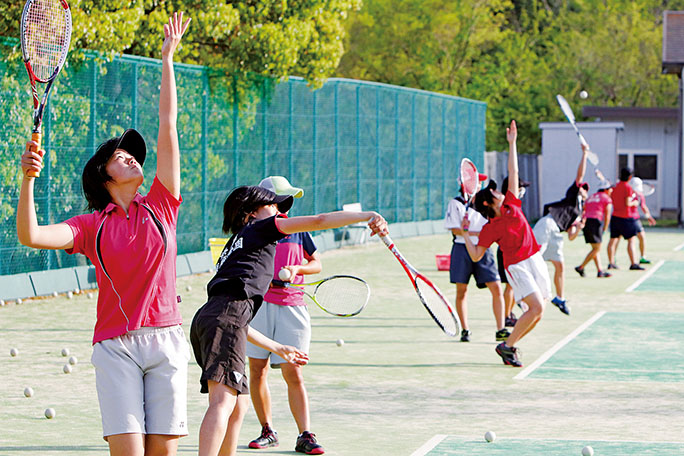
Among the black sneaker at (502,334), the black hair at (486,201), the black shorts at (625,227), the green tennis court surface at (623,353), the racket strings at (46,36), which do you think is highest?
the racket strings at (46,36)

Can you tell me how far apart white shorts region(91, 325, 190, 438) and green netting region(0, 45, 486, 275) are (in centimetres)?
1106

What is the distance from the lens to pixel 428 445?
7.71 metres

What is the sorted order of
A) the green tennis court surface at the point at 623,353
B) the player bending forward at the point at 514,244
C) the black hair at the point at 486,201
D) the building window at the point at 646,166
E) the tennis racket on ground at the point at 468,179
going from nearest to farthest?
the green tennis court surface at the point at 623,353 < the player bending forward at the point at 514,244 < the black hair at the point at 486,201 < the tennis racket on ground at the point at 468,179 < the building window at the point at 646,166

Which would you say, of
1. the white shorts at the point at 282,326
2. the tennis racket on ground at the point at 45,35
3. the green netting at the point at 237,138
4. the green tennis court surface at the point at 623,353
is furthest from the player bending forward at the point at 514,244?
the green netting at the point at 237,138

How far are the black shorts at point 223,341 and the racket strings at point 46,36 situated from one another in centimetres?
149

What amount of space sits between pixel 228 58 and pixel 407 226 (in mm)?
9270

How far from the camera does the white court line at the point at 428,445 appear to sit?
7492 millimetres

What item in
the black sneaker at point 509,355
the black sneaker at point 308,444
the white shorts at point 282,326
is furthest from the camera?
the black sneaker at point 509,355

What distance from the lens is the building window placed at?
41469mm

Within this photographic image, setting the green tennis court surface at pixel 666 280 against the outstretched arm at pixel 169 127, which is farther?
the green tennis court surface at pixel 666 280

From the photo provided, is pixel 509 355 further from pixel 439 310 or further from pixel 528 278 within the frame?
pixel 439 310

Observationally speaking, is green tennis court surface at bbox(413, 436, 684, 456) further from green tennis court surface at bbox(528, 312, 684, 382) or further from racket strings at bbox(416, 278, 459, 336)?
green tennis court surface at bbox(528, 312, 684, 382)

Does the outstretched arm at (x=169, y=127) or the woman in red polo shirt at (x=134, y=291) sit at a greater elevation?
the outstretched arm at (x=169, y=127)

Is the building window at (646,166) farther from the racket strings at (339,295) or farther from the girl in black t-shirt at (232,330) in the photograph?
the girl in black t-shirt at (232,330)
